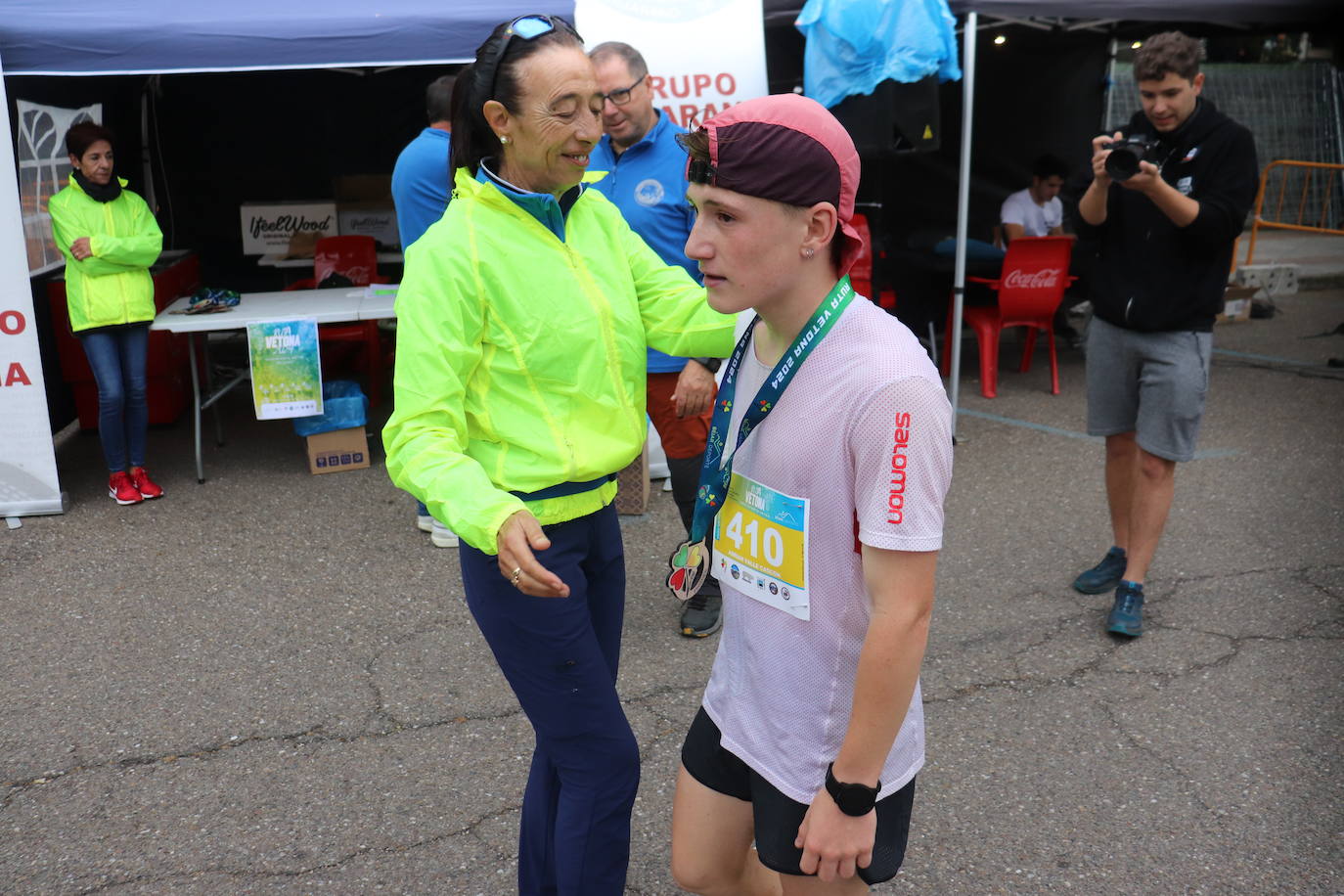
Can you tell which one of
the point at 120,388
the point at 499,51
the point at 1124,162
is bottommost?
the point at 120,388

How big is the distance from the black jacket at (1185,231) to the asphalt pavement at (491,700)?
115 cm

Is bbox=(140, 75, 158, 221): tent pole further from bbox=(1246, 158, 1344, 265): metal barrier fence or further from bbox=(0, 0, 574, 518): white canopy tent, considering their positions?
bbox=(1246, 158, 1344, 265): metal barrier fence

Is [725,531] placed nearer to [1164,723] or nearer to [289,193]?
[1164,723]

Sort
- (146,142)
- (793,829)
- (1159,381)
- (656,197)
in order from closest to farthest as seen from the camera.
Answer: (793,829)
(1159,381)
(656,197)
(146,142)

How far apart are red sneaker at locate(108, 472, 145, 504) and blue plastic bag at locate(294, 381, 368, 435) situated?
0.86 metres

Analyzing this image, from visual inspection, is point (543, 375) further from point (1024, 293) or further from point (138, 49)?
point (1024, 293)

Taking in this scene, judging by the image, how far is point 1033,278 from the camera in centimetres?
761

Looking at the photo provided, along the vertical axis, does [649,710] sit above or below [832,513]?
below

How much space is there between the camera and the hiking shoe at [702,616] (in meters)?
4.12

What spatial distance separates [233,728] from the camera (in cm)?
354

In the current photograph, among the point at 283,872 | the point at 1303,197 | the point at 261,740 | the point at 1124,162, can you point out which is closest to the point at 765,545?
the point at 283,872

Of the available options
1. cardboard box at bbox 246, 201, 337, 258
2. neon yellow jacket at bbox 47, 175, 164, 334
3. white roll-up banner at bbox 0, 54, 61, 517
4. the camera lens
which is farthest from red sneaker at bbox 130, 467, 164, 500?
the camera lens

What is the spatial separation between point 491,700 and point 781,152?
2567 mm

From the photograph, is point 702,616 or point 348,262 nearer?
point 702,616
